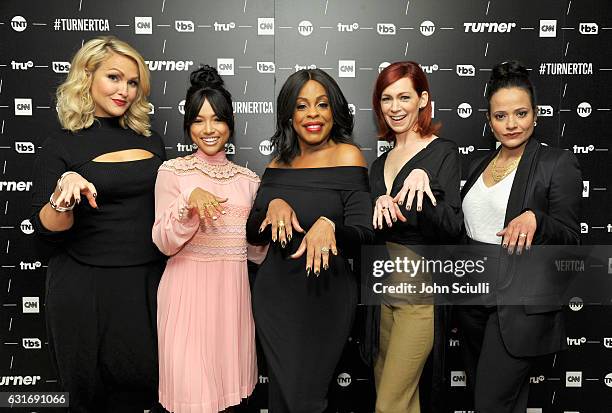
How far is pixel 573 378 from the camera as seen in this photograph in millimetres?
2641

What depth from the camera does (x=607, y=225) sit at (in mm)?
2604

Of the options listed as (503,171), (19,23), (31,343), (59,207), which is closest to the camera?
(59,207)

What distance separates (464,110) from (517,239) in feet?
3.46

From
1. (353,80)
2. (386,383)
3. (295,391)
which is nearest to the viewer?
(295,391)

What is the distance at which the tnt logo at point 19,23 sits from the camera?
2469 millimetres

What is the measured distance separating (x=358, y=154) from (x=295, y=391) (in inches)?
35.3

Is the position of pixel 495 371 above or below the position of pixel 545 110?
below

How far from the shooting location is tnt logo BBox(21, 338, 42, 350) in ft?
8.43

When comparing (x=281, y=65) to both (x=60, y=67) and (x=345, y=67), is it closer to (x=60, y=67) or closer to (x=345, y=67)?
(x=345, y=67)

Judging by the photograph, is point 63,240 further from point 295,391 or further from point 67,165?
point 295,391

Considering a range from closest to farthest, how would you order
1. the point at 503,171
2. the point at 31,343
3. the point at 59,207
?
the point at 59,207 < the point at 503,171 < the point at 31,343

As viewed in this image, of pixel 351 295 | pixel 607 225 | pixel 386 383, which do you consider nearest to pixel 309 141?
pixel 351 295

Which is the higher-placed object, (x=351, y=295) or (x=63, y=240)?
(x=63, y=240)

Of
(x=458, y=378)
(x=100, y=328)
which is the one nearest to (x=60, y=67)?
(x=100, y=328)
